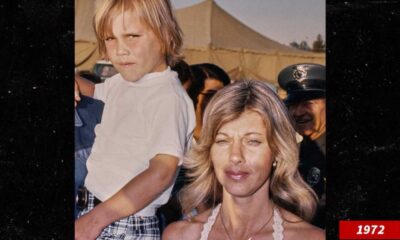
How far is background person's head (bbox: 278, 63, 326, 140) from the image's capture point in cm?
289

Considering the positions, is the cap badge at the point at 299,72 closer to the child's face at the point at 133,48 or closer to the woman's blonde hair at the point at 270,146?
the woman's blonde hair at the point at 270,146

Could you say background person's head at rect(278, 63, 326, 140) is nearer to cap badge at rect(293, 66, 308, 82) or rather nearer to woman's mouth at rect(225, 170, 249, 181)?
cap badge at rect(293, 66, 308, 82)

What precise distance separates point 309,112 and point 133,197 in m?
0.81

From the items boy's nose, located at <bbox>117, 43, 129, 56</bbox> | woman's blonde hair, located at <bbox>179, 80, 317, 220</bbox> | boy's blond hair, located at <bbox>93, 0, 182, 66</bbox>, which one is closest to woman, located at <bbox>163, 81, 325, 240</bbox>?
woman's blonde hair, located at <bbox>179, 80, 317, 220</bbox>

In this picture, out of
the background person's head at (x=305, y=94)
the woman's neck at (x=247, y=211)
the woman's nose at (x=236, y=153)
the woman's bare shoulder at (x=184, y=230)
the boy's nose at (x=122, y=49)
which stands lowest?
the woman's bare shoulder at (x=184, y=230)

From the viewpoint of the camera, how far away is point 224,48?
2.92m

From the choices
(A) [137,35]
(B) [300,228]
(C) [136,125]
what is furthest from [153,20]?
(B) [300,228]

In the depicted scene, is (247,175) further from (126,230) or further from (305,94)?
(126,230)

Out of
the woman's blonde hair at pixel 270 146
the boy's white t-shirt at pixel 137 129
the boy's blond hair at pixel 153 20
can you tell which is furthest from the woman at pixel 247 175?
the boy's blond hair at pixel 153 20

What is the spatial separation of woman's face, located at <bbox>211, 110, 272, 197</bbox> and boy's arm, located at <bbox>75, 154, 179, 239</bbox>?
0.21 m

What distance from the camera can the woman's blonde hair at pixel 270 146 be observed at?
280 centimetres

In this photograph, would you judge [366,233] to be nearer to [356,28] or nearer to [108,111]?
[356,28]

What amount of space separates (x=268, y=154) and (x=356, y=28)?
817mm
